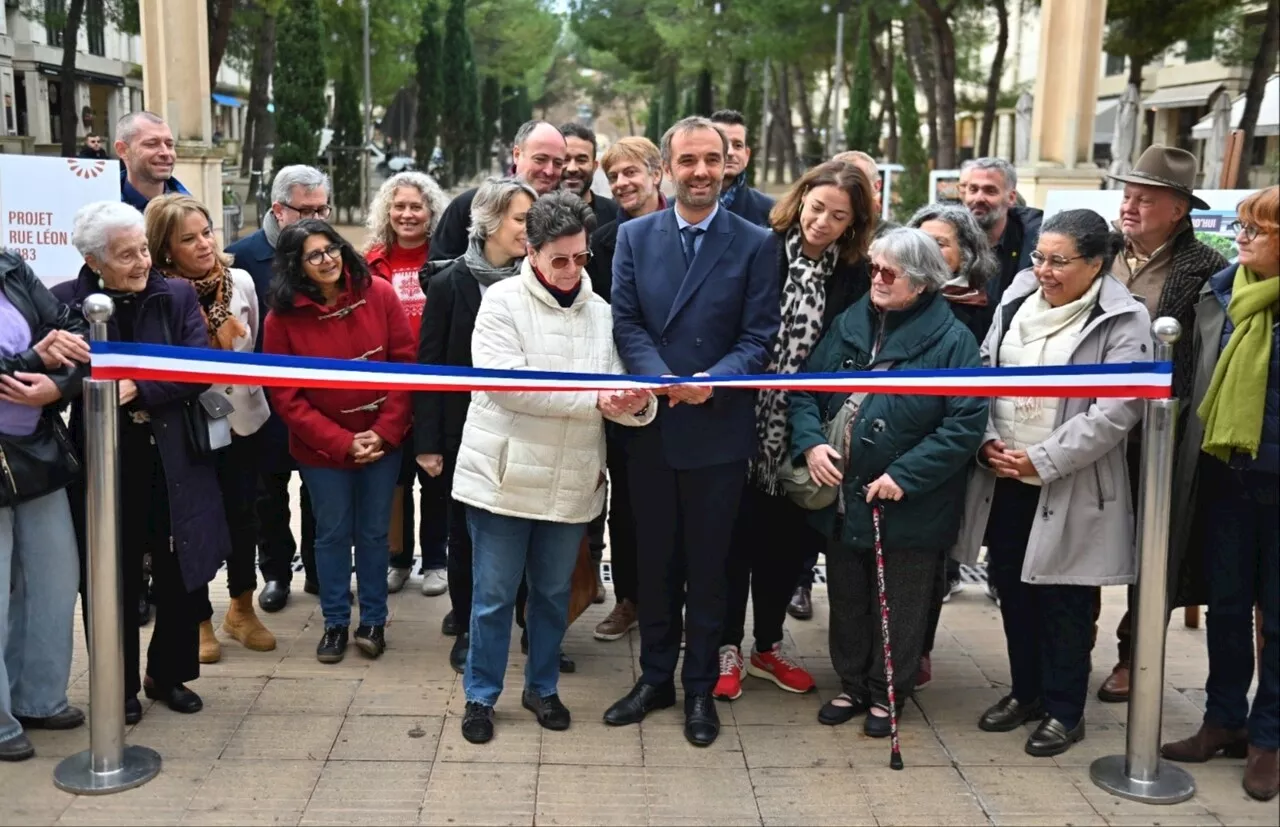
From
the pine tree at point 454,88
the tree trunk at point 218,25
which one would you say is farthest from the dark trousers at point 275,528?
the pine tree at point 454,88

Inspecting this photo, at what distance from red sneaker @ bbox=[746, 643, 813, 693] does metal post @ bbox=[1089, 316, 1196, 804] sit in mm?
1214

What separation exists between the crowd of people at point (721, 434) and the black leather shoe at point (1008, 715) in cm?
1

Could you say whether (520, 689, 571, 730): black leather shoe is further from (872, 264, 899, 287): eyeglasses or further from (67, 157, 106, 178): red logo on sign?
(67, 157, 106, 178): red logo on sign

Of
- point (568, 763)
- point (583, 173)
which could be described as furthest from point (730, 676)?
point (583, 173)

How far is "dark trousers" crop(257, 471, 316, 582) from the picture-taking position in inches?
228

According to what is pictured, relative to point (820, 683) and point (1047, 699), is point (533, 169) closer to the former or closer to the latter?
point (820, 683)

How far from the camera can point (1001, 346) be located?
14.6 feet

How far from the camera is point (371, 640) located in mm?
5215

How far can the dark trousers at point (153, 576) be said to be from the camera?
4379 mm

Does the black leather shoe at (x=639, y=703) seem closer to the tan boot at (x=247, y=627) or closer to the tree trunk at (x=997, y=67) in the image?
the tan boot at (x=247, y=627)

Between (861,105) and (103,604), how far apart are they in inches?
1155

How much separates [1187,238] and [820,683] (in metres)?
2.28

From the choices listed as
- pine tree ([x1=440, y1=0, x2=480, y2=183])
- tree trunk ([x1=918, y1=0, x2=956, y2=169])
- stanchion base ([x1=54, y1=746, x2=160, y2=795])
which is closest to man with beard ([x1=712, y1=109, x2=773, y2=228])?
stanchion base ([x1=54, y1=746, x2=160, y2=795])

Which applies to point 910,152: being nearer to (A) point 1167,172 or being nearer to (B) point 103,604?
(A) point 1167,172
